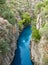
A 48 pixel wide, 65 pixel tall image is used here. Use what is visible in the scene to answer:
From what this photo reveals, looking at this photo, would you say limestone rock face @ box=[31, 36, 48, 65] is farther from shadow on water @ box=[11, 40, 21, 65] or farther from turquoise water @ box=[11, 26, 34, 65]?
shadow on water @ box=[11, 40, 21, 65]

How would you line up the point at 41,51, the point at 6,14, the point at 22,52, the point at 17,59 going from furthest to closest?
the point at 6,14 → the point at 22,52 → the point at 17,59 → the point at 41,51

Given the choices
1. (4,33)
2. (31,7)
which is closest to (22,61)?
(4,33)

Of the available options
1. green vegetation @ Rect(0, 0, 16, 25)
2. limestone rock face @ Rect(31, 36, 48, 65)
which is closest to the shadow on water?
limestone rock face @ Rect(31, 36, 48, 65)

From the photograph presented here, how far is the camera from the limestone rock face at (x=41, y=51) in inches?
757

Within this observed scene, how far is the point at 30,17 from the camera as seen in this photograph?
4222 cm

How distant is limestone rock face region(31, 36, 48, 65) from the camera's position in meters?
19.2

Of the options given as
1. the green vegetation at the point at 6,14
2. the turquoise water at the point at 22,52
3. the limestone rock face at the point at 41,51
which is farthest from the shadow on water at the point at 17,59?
the green vegetation at the point at 6,14

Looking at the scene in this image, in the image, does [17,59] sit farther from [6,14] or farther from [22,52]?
[6,14]

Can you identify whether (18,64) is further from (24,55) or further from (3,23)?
(3,23)

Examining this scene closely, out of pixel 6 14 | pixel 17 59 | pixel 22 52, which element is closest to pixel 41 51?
pixel 17 59

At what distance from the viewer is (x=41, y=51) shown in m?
20.2

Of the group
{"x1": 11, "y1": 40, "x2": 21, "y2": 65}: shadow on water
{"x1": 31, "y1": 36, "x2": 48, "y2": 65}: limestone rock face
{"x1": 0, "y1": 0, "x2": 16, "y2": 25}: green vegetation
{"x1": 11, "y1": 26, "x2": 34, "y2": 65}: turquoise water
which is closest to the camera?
{"x1": 31, "y1": 36, "x2": 48, "y2": 65}: limestone rock face

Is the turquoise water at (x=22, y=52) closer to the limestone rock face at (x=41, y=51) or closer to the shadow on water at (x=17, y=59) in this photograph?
the shadow on water at (x=17, y=59)

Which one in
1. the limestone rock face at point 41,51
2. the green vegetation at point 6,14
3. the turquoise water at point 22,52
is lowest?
the turquoise water at point 22,52
